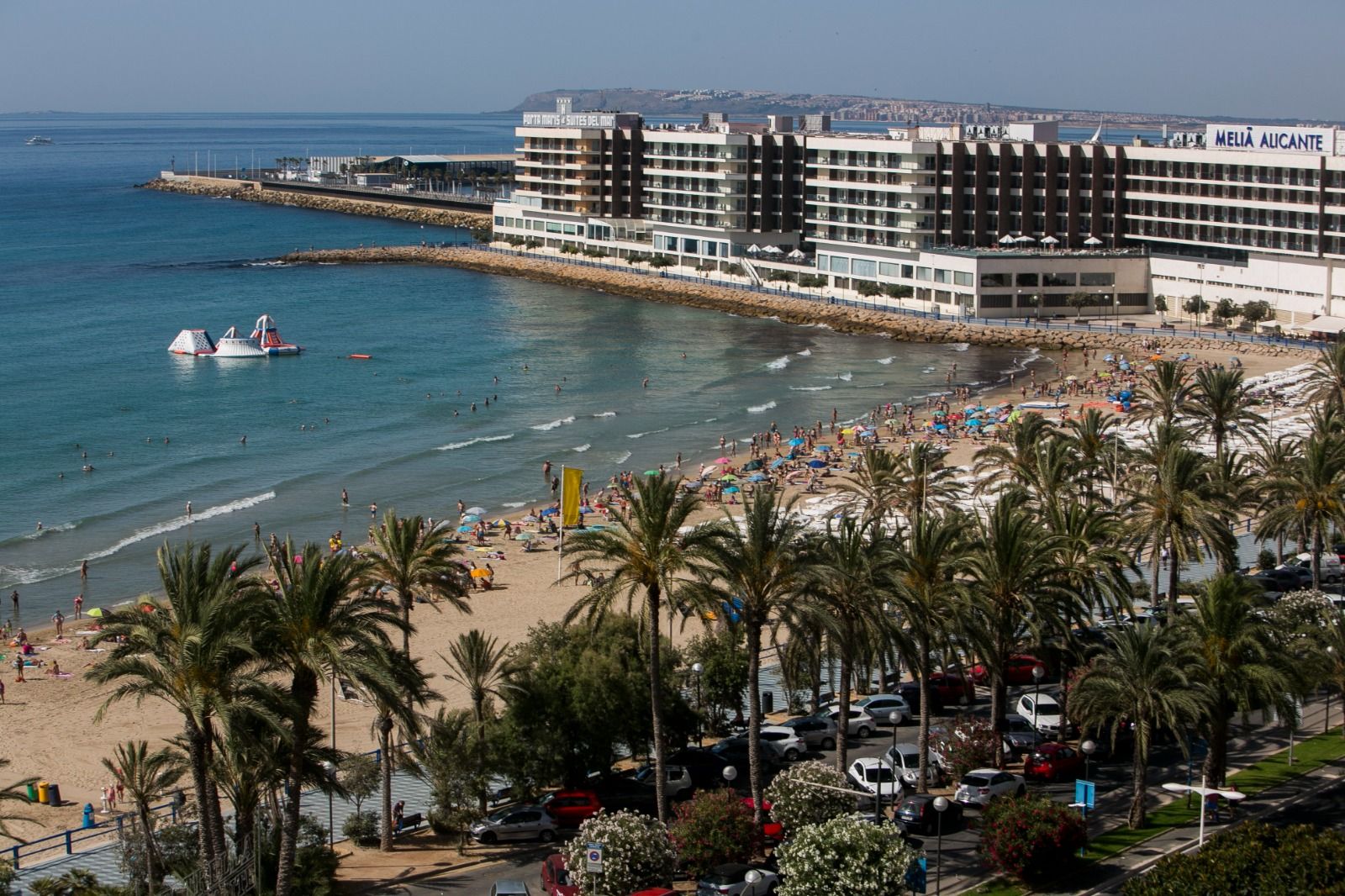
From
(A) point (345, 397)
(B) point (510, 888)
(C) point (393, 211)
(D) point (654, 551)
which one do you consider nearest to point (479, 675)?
(D) point (654, 551)

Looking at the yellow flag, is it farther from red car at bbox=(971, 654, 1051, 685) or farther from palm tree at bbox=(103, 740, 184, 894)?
A: palm tree at bbox=(103, 740, 184, 894)

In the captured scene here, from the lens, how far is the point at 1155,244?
312ft

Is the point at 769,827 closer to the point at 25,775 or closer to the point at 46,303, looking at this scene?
the point at 25,775

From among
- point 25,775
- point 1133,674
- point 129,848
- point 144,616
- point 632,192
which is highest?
point 632,192

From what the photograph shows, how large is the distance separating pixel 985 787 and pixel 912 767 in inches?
91.6

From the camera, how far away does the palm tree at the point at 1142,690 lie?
2561 centimetres

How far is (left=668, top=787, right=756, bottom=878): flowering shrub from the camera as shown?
24375 mm

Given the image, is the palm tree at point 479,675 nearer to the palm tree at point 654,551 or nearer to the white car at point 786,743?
the palm tree at point 654,551

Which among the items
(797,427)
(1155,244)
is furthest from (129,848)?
(1155,244)

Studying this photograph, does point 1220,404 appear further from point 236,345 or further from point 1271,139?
point 236,345

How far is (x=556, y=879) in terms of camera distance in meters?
24.1

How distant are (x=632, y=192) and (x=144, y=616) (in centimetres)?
10398

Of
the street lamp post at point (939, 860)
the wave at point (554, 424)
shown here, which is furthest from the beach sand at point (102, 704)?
the wave at point (554, 424)

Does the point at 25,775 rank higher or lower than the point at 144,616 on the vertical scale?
lower
